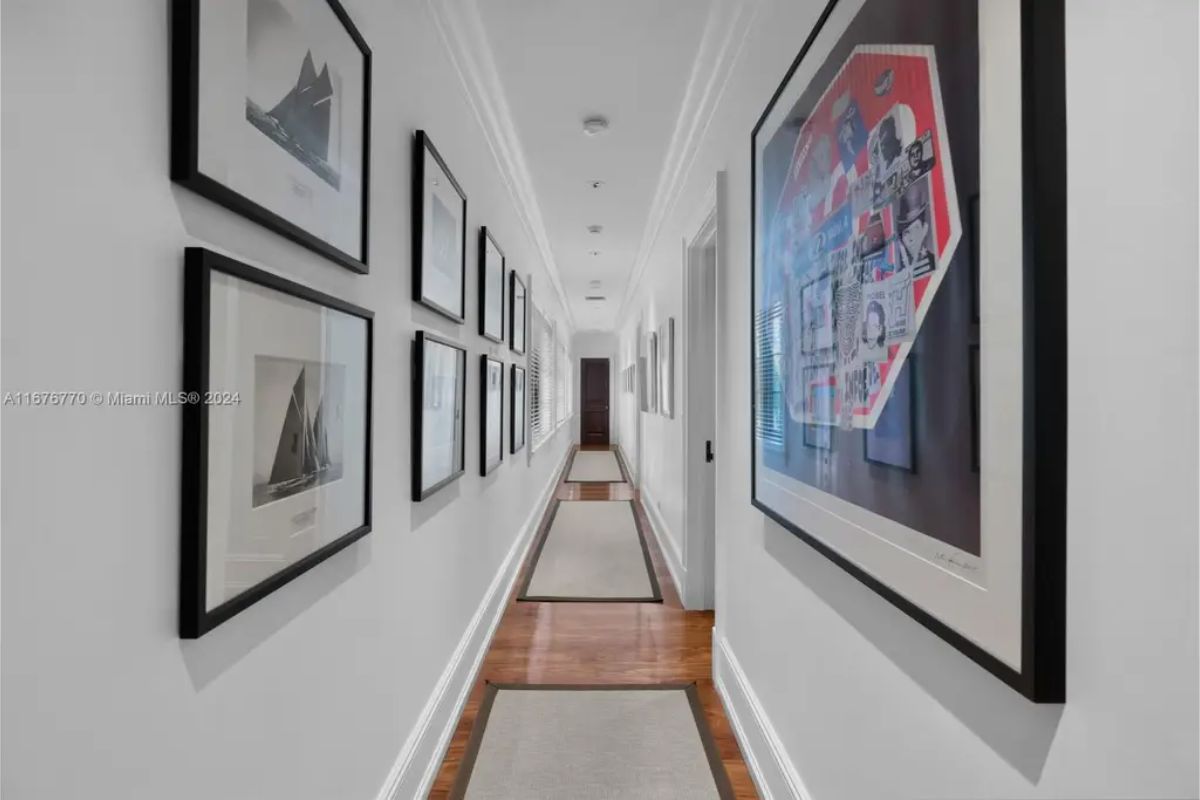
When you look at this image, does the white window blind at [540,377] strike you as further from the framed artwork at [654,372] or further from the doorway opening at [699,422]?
the doorway opening at [699,422]

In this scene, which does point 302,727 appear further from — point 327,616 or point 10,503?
point 10,503

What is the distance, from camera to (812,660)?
1439 mm

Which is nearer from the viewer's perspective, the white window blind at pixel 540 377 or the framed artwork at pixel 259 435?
the framed artwork at pixel 259 435

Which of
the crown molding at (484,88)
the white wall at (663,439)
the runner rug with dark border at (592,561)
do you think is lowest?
the runner rug with dark border at (592,561)

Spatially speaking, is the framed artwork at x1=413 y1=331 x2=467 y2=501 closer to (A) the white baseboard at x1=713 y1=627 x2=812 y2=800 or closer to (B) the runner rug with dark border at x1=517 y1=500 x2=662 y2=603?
(A) the white baseboard at x1=713 y1=627 x2=812 y2=800

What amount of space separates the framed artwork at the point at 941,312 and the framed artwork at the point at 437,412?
1.06 metres

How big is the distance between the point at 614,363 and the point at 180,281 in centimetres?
1241

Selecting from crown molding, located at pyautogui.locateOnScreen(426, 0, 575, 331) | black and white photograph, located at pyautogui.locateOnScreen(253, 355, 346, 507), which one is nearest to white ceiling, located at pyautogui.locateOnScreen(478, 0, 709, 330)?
crown molding, located at pyautogui.locateOnScreen(426, 0, 575, 331)

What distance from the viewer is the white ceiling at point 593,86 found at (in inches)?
79.6

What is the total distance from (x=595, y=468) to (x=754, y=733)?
25.5 feet

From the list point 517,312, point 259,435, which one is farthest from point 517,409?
point 259,435

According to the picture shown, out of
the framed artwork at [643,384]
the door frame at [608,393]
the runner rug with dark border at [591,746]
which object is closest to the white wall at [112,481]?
the runner rug with dark border at [591,746]

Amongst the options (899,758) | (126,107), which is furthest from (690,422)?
(126,107)

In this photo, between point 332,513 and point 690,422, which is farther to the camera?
point 690,422
